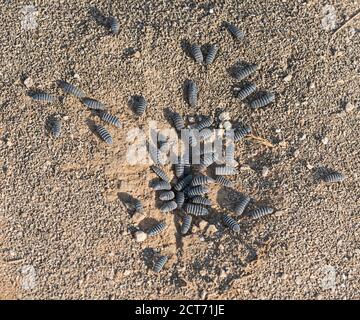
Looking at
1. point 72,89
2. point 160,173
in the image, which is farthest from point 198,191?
point 72,89

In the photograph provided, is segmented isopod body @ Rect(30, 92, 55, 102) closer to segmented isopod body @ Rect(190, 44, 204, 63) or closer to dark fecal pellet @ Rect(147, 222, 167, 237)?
segmented isopod body @ Rect(190, 44, 204, 63)

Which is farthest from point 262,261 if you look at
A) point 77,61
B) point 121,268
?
Result: point 77,61

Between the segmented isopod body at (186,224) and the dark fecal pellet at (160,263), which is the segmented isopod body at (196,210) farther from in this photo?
the dark fecal pellet at (160,263)

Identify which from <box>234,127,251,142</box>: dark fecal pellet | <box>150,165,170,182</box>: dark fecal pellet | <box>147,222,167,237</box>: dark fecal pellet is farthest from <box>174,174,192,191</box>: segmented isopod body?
<box>234,127,251,142</box>: dark fecal pellet

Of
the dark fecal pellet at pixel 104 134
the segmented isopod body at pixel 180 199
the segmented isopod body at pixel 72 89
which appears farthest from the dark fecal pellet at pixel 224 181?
the segmented isopod body at pixel 72 89

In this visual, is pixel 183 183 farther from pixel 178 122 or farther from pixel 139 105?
pixel 139 105

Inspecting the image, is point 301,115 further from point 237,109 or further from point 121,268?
point 121,268
